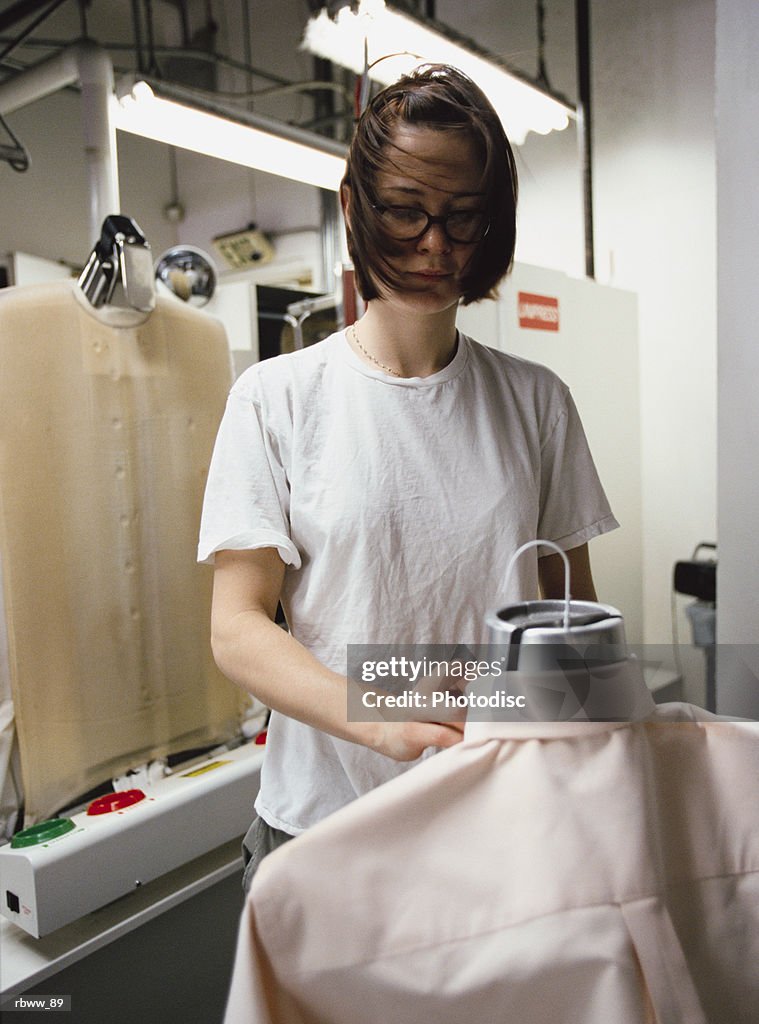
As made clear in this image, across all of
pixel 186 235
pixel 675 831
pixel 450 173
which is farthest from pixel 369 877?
pixel 186 235

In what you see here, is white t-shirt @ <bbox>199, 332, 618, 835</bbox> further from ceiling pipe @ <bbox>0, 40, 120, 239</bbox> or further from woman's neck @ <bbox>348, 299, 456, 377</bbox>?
ceiling pipe @ <bbox>0, 40, 120, 239</bbox>

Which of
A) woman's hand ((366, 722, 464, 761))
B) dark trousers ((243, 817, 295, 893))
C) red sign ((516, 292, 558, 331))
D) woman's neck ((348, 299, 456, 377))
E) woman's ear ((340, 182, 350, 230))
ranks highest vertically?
red sign ((516, 292, 558, 331))

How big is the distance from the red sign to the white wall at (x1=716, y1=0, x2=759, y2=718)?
72 centimetres

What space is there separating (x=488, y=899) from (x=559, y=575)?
0.40 m

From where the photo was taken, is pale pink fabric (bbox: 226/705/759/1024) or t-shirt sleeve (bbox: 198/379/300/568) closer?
pale pink fabric (bbox: 226/705/759/1024)

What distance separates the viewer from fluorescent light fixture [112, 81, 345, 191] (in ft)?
4.96

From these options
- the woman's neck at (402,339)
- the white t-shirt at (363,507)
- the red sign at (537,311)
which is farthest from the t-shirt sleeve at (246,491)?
the red sign at (537,311)

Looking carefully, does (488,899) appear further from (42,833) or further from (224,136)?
(224,136)

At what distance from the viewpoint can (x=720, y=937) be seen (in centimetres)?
58

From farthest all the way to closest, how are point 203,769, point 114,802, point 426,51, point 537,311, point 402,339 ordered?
point 537,311 < point 426,51 < point 203,769 < point 114,802 < point 402,339

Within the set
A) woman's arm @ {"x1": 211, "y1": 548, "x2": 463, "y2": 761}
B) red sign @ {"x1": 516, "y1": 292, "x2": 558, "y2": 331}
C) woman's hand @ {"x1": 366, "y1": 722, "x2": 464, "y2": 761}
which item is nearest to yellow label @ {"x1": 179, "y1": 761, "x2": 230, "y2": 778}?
woman's arm @ {"x1": 211, "y1": 548, "x2": 463, "y2": 761}

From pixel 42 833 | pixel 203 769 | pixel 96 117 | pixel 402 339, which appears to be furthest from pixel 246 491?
pixel 96 117

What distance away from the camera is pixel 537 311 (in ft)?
6.35

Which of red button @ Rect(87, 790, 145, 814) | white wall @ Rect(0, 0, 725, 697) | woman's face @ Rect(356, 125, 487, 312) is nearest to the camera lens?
woman's face @ Rect(356, 125, 487, 312)
